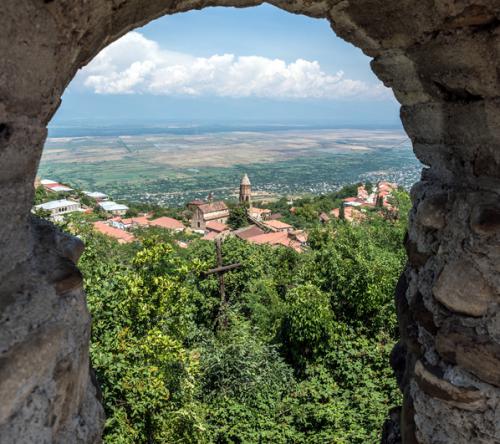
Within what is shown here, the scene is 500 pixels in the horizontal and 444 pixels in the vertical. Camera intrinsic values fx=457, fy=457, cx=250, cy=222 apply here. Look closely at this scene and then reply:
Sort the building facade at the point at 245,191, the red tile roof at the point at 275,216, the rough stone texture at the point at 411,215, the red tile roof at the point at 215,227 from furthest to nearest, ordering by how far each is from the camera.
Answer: the building facade at the point at 245,191 < the red tile roof at the point at 275,216 < the red tile roof at the point at 215,227 < the rough stone texture at the point at 411,215

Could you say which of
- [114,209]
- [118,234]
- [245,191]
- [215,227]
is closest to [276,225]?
[215,227]

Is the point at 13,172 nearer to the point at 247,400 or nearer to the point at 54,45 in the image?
the point at 54,45

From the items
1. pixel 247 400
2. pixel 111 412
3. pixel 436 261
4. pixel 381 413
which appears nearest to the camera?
pixel 436 261

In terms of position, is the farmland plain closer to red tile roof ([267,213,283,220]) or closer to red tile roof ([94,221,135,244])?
red tile roof ([267,213,283,220])

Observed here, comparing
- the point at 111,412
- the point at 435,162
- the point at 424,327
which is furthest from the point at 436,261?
the point at 111,412

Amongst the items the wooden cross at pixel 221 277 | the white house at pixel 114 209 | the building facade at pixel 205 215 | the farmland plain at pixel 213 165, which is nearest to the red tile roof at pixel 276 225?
the building facade at pixel 205 215

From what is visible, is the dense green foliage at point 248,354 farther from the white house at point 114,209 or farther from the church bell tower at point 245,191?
the church bell tower at point 245,191

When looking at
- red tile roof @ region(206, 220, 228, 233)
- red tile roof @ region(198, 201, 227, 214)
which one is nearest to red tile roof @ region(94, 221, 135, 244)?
red tile roof @ region(206, 220, 228, 233)
